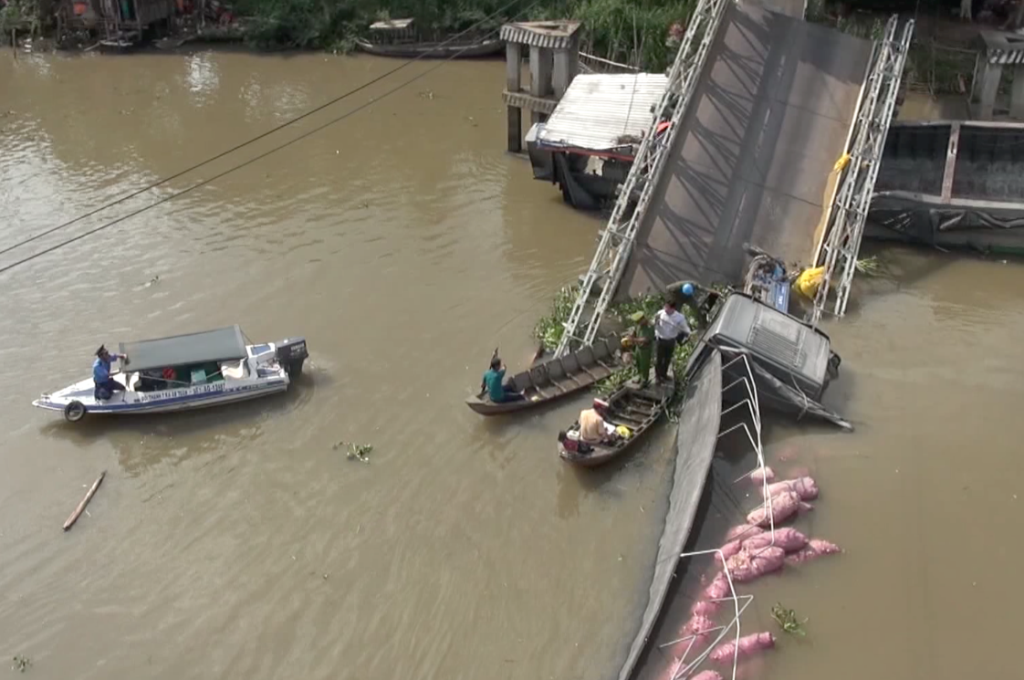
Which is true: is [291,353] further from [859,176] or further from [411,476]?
[859,176]

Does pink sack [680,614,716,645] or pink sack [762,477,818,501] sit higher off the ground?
pink sack [762,477,818,501]

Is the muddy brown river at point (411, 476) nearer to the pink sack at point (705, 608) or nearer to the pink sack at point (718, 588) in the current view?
the pink sack at point (718, 588)

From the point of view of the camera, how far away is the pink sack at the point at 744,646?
1085cm

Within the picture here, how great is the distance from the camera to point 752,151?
20766 millimetres

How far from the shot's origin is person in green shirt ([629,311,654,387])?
15180 mm

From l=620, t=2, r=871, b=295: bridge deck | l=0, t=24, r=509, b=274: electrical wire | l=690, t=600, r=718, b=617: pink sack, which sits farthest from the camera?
l=0, t=24, r=509, b=274: electrical wire

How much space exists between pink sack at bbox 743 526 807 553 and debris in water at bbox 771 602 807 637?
3.05 feet

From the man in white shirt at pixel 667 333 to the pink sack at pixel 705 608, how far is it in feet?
15.7

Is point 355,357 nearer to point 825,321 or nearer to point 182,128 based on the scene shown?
point 825,321

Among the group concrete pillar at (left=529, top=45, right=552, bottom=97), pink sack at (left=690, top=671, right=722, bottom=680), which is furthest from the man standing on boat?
concrete pillar at (left=529, top=45, right=552, bottom=97)

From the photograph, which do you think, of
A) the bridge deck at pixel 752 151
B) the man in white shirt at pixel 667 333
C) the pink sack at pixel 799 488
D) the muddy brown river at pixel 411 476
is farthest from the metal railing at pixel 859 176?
the pink sack at pixel 799 488

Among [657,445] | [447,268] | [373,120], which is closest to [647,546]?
[657,445]

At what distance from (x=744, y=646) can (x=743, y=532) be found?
2028mm

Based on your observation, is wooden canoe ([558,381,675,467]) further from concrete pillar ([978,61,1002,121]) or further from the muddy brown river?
concrete pillar ([978,61,1002,121])
